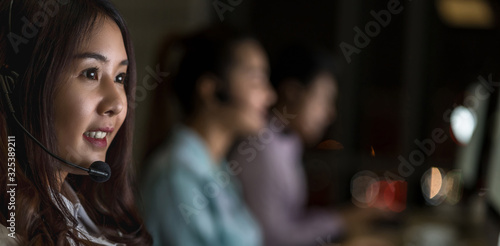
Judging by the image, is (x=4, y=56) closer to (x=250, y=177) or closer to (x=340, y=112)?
(x=250, y=177)

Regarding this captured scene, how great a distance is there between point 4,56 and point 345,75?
9.14ft

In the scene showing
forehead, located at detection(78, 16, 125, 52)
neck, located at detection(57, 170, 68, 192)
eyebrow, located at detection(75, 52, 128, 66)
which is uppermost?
forehead, located at detection(78, 16, 125, 52)

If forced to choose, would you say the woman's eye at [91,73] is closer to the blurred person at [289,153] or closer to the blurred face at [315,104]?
the blurred person at [289,153]

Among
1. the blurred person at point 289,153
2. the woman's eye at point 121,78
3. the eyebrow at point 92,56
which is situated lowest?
the blurred person at point 289,153

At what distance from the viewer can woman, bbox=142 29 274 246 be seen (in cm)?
96

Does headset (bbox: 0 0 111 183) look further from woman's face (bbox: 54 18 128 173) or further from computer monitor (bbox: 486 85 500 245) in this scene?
computer monitor (bbox: 486 85 500 245)

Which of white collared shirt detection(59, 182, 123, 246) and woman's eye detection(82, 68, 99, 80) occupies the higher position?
woman's eye detection(82, 68, 99, 80)

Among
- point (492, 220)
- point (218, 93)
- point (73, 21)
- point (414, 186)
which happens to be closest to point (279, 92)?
point (218, 93)

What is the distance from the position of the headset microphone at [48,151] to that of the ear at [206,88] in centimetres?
76

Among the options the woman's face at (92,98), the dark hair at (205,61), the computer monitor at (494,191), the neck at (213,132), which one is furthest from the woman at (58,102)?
the computer monitor at (494,191)

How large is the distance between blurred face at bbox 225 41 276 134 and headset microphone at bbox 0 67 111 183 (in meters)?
0.84

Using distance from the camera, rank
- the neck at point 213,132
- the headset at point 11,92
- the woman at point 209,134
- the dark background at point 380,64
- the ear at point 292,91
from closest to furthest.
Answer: the headset at point 11,92 < the woman at point 209,134 < the neck at point 213,132 < the ear at point 292,91 < the dark background at point 380,64

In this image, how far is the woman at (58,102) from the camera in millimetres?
286

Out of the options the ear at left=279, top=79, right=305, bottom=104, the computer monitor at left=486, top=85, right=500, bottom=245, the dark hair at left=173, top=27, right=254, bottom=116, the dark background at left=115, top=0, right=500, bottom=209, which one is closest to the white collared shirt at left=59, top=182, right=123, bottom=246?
the dark hair at left=173, top=27, right=254, bottom=116
